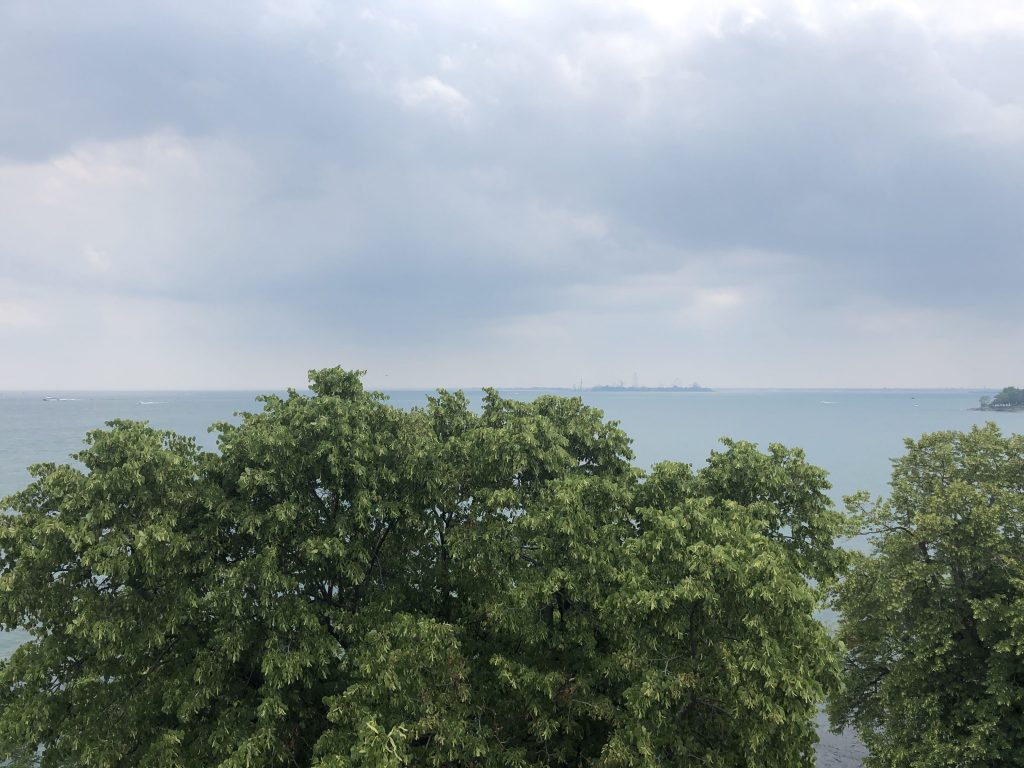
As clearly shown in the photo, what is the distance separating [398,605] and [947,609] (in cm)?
1891

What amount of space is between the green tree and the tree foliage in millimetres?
4381

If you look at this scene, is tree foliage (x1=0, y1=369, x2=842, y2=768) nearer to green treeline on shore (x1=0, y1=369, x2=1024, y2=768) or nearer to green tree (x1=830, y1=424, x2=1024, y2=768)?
green treeline on shore (x1=0, y1=369, x2=1024, y2=768)

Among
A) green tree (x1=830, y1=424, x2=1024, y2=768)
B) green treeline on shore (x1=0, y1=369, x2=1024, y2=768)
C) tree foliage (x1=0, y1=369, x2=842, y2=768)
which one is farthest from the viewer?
green tree (x1=830, y1=424, x2=1024, y2=768)

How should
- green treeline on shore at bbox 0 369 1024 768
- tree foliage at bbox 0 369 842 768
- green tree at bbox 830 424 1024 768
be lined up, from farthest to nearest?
green tree at bbox 830 424 1024 768 → green treeline on shore at bbox 0 369 1024 768 → tree foliage at bbox 0 369 842 768

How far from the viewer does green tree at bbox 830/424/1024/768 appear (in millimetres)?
18906

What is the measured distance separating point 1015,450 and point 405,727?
2406cm

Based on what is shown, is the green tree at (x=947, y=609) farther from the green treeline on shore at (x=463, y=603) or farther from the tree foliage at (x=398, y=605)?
the tree foliage at (x=398, y=605)

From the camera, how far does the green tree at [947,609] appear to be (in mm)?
18906

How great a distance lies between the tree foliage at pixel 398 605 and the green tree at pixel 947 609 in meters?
4.38

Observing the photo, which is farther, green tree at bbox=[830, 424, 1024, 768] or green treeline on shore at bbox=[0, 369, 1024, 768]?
green tree at bbox=[830, 424, 1024, 768]

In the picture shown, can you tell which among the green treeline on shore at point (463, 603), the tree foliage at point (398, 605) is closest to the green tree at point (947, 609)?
the green treeline on shore at point (463, 603)

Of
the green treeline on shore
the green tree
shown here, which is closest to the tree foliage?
the green treeline on shore

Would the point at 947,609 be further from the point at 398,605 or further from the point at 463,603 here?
the point at 398,605

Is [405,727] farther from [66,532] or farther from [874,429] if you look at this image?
[874,429]
